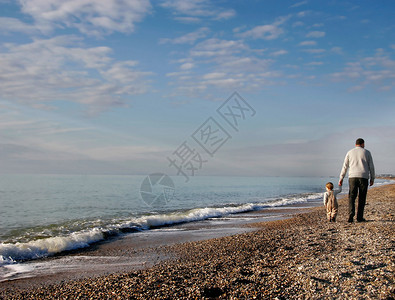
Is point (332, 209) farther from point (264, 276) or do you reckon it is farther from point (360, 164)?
point (264, 276)

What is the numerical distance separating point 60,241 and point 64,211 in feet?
41.2

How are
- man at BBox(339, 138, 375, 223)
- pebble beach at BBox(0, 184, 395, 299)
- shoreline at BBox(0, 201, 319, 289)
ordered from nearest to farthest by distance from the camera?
1. pebble beach at BBox(0, 184, 395, 299)
2. shoreline at BBox(0, 201, 319, 289)
3. man at BBox(339, 138, 375, 223)

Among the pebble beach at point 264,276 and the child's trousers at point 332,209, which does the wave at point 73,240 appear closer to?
the pebble beach at point 264,276

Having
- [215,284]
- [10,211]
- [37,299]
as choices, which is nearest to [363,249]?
[215,284]

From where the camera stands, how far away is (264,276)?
5844mm

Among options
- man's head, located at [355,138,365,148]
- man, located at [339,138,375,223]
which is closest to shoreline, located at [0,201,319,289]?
man, located at [339,138,375,223]

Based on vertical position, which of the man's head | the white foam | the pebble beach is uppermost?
the man's head

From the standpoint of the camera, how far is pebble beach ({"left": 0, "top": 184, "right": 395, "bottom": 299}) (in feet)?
16.6

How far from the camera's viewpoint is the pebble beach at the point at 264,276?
5.06 meters

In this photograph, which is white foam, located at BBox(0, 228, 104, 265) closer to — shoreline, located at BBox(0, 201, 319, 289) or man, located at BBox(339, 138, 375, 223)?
shoreline, located at BBox(0, 201, 319, 289)
